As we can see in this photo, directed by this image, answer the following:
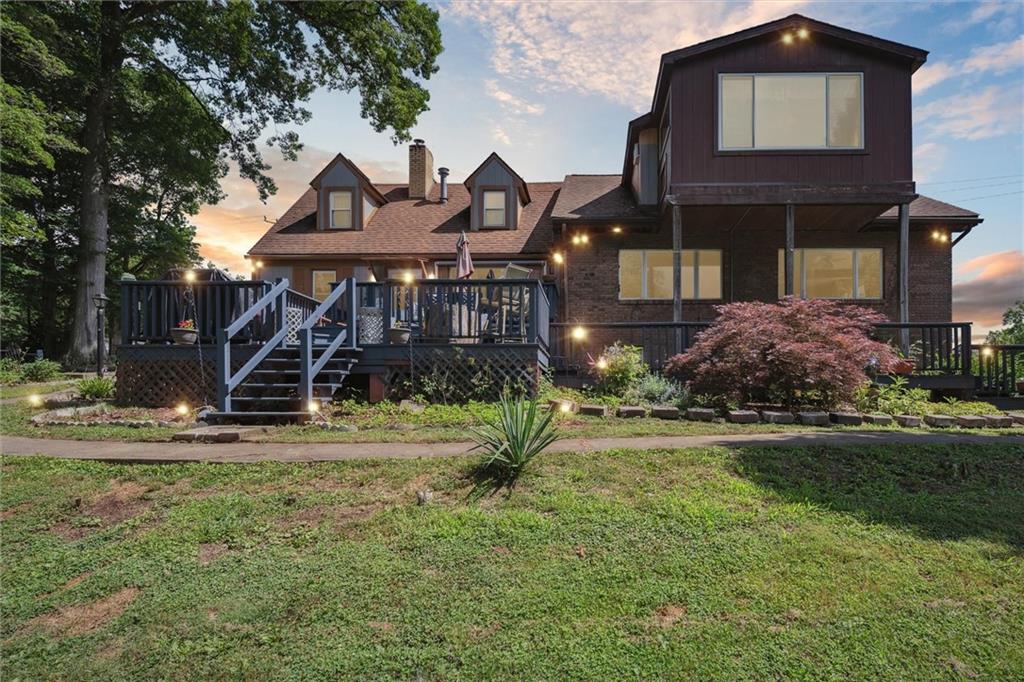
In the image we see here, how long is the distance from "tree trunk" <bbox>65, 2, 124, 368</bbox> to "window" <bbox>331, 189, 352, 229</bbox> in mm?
8336

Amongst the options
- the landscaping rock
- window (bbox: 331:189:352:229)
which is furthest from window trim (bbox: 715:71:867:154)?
window (bbox: 331:189:352:229)

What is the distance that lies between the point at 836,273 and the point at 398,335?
1258 cm

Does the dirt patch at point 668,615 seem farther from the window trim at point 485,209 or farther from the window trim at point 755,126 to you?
the window trim at point 485,209

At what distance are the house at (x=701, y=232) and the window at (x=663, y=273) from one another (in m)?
0.04

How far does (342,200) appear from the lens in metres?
18.8

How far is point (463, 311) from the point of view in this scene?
9.02 m

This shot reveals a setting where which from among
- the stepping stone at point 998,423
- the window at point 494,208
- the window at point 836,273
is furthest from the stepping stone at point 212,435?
the window at point 836,273

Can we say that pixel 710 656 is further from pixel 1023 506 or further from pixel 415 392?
pixel 415 392

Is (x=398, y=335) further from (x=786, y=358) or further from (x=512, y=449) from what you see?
(x=786, y=358)

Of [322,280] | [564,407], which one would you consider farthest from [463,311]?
[322,280]

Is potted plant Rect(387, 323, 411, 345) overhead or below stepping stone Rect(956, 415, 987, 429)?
overhead

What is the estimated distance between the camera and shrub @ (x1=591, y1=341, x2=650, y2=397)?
909cm

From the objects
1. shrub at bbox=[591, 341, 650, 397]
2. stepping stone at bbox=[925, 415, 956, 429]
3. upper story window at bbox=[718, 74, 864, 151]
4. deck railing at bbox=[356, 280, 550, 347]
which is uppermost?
upper story window at bbox=[718, 74, 864, 151]

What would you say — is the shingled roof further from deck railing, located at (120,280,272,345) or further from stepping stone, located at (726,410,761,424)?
stepping stone, located at (726,410,761,424)
